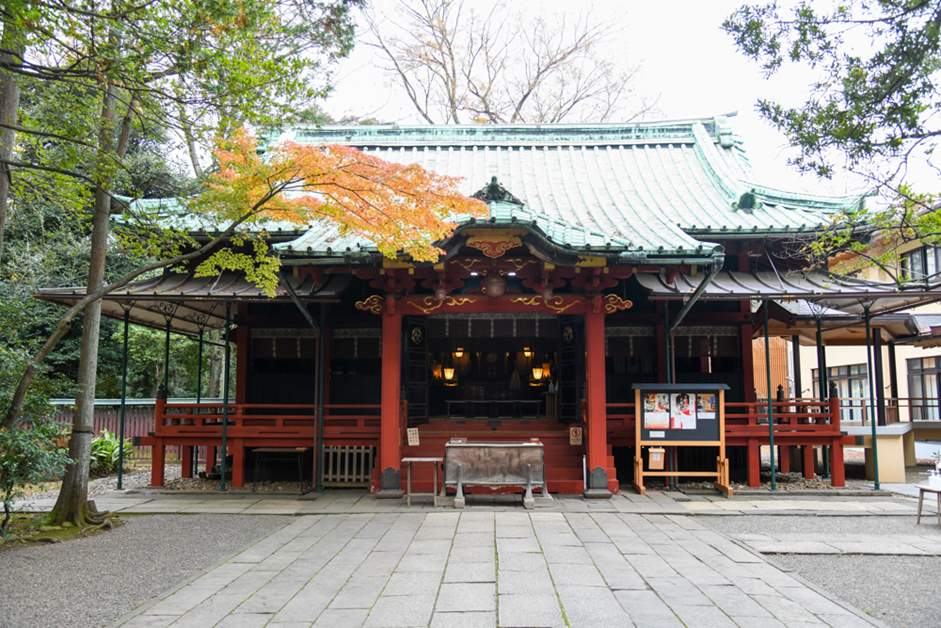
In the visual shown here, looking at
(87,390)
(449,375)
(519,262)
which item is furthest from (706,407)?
(87,390)

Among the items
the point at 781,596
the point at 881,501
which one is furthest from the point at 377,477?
the point at 881,501

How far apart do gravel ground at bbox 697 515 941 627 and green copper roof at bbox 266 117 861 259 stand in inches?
177

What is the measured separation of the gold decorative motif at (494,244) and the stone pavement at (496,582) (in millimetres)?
4372

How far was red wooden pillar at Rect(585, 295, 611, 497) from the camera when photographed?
38.3ft

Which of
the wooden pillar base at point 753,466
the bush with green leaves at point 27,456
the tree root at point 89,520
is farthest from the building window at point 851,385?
the bush with green leaves at point 27,456

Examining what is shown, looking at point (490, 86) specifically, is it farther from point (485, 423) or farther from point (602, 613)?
point (602, 613)

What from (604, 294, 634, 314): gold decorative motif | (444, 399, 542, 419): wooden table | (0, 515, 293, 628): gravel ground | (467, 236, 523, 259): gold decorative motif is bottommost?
(0, 515, 293, 628): gravel ground

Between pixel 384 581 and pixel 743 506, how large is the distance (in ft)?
22.9

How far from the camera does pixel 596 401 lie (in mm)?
11758

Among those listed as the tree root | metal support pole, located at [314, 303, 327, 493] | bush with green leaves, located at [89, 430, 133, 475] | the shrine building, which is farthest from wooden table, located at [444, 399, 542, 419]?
the tree root

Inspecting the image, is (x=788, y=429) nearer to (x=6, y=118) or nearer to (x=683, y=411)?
(x=683, y=411)

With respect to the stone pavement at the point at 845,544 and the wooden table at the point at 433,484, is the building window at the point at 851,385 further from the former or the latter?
the wooden table at the point at 433,484

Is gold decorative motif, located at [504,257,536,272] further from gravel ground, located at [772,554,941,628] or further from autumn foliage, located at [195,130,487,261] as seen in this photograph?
gravel ground, located at [772,554,941,628]

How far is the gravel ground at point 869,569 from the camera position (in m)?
6.08
